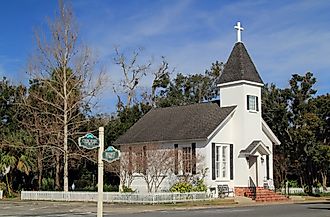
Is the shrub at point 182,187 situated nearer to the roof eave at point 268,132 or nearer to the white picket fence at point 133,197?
the white picket fence at point 133,197

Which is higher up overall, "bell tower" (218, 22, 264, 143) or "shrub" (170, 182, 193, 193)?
"bell tower" (218, 22, 264, 143)

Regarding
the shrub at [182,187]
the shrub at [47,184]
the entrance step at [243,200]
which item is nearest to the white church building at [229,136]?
the entrance step at [243,200]

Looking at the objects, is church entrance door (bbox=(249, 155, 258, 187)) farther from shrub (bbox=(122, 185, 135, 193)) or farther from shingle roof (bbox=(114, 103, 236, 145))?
shrub (bbox=(122, 185, 135, 193))

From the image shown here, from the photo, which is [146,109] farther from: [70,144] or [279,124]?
[279,124]

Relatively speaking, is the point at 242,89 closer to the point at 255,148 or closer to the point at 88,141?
the point at 255,148

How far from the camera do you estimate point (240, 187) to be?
3956 cm

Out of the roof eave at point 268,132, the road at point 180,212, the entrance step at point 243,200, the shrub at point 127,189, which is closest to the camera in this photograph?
the road at point 180,212

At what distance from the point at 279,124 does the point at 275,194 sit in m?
9.45

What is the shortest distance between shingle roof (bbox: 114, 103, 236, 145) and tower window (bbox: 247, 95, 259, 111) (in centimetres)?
128

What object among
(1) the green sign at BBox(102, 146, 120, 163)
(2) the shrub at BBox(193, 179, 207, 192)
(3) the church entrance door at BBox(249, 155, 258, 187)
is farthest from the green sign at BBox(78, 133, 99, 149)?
(3) the church entrance door at BBox(249, 155, 258, 187)

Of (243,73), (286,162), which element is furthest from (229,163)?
(286,162)

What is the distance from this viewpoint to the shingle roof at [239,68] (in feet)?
132

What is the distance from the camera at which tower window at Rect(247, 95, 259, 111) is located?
40.3m

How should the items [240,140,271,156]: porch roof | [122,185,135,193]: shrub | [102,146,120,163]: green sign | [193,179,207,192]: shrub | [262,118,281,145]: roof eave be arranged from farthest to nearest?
1. [262,118,281,145]: roof eave
2. [122,185,135,193]: shrub
3. [240,140,271,156]: porch roof
4. [193,179,207,192]: shrub
5. [102,146,120,163]: green sign
